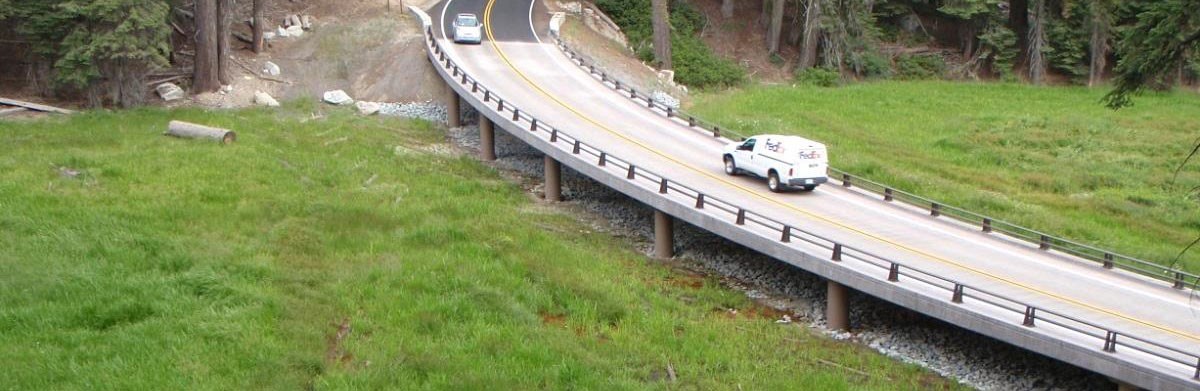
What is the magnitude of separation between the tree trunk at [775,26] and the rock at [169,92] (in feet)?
99.2

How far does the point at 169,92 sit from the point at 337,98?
655 cm

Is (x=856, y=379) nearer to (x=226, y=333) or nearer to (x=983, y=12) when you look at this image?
(x=226, y=333)

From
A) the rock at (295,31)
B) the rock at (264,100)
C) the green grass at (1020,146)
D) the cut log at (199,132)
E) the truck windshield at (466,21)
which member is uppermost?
the truck windshield at (466,21)

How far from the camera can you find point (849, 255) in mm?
23359

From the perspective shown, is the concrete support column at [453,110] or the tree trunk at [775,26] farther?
the tree trunk at [775,26]

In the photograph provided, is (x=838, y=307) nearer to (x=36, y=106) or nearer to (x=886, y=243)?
(x=886, y=243)

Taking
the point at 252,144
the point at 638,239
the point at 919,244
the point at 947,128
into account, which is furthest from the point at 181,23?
the point at 919,244

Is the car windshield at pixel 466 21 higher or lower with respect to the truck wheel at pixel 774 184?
higher

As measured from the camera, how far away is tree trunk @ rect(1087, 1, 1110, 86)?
5734cm

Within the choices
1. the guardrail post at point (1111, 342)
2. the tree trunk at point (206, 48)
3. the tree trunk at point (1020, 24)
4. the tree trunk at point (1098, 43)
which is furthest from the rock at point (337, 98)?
the tree trunk at point (1098, 43)

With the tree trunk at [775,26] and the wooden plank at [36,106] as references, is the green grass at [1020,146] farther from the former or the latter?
the wooden plank at [36,106]

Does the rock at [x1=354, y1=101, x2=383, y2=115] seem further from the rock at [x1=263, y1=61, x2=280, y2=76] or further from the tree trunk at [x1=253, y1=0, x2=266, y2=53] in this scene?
the tree trunk at [x1=253, y1=0, x2=266, y2=53]

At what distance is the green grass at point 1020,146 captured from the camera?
107 ft

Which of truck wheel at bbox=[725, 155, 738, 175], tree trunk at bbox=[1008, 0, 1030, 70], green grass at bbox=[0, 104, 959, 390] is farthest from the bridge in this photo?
tree trunk at bbox=[1008, 0, 1030, 70]
